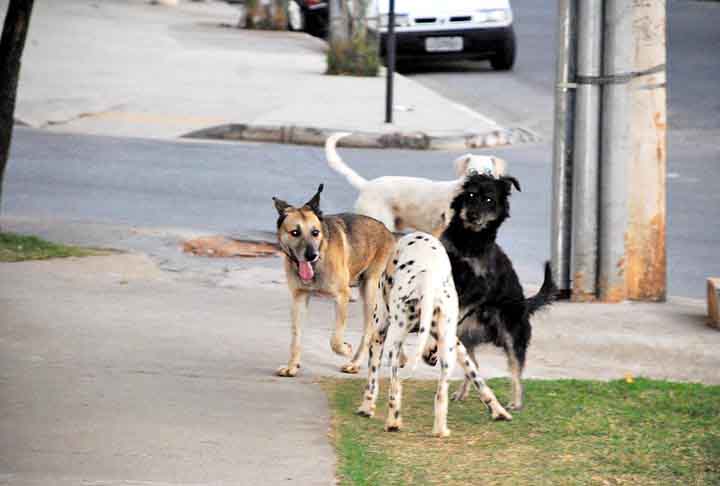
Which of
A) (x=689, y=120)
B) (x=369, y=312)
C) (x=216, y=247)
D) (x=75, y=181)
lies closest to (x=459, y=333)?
(x=369, y=312)

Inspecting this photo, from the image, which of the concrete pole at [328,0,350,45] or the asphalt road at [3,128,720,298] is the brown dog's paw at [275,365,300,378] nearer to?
the asphalt road at [3,128,720,298]

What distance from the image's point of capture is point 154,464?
6484mm

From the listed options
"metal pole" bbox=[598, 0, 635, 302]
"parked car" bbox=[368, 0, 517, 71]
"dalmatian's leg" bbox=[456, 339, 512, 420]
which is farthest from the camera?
"parked car" bbox=[368, 0, 517, 71]

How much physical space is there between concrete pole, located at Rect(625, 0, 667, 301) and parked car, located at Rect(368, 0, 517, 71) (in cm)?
1222

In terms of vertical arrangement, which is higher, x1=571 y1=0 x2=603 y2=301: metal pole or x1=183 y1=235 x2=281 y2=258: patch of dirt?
x1=571 y1=0 x2=603 y2=301: metal pole

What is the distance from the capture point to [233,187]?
14.5 m

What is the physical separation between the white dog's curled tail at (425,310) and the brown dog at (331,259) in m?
0.84

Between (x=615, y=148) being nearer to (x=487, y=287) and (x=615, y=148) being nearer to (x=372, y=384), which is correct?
(x=487, y=287)

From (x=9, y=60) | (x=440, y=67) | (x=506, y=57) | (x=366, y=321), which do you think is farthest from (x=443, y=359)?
(x=440, y=67)

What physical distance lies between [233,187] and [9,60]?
3.42 metres

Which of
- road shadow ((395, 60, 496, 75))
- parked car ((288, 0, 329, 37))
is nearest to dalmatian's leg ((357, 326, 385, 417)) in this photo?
road shadow ((395, 60, 496, 75))

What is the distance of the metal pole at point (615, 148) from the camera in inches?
418

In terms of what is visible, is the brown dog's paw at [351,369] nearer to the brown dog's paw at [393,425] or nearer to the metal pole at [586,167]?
the brown dog's paw at [393,425]

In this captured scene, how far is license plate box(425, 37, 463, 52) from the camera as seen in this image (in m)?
23.0
